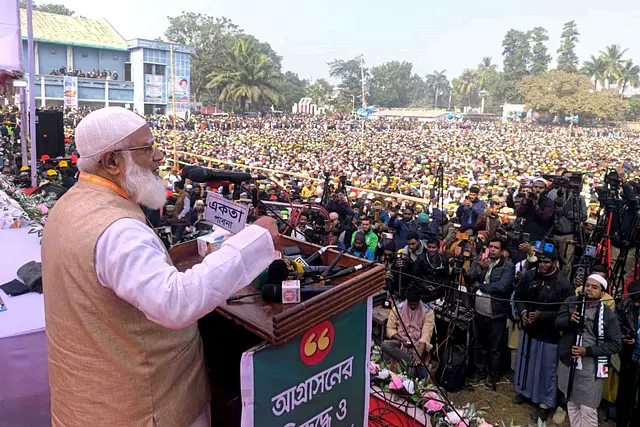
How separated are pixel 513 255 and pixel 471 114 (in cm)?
3791

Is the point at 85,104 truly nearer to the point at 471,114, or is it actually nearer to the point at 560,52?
the point at 471,114

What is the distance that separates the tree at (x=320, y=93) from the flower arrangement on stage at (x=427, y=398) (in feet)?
148

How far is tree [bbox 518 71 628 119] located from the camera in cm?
2841

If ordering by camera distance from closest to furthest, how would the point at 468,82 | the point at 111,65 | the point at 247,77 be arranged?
the point at 111,65, the point at 247,77, the point at 468,82

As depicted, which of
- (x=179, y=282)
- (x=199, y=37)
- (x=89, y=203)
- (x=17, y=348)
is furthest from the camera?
(x=199, y=37)

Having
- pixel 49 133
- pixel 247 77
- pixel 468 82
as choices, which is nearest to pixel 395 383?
pixel 49 133

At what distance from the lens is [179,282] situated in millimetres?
902

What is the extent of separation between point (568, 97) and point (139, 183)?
110 ft

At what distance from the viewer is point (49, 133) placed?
29.5 ft

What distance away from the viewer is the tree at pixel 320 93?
153ft

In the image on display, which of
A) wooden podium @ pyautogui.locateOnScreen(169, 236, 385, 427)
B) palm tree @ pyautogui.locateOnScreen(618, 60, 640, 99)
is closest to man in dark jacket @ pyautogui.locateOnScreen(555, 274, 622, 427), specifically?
wooden podium @ pyautogui.locateOnScreen(169, 236, 385, 427)

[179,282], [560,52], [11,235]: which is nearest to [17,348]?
[179,282]

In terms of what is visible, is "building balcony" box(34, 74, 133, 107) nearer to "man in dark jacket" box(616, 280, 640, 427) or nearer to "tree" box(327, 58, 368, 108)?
"tree" box(327, 58, 368, 108)

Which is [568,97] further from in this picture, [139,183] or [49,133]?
[139,183]
